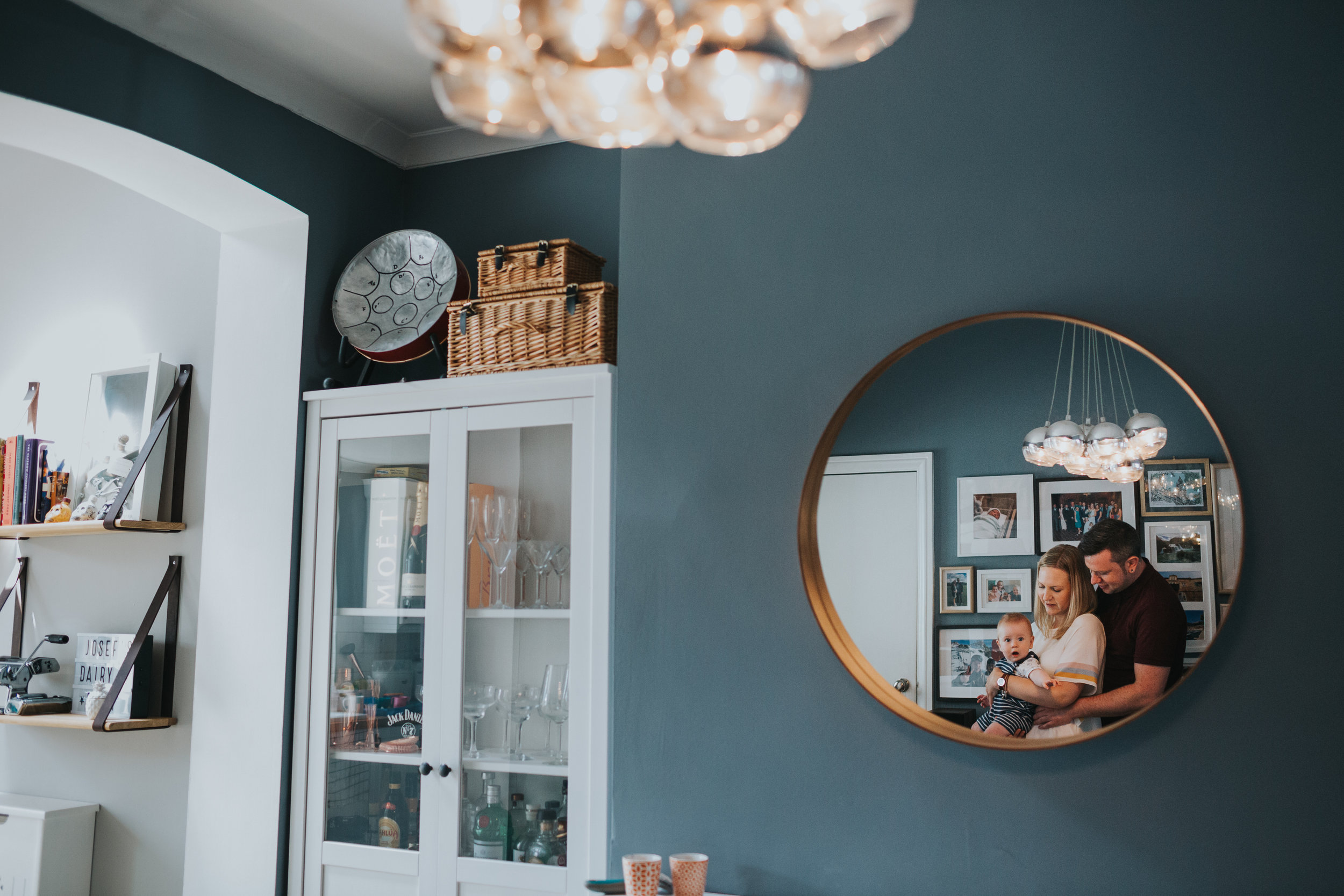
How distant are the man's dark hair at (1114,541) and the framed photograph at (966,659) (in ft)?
0.72

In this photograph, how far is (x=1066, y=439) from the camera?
5.82ft

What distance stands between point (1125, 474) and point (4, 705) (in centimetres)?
321

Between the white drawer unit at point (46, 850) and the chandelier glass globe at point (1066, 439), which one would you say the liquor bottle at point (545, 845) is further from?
the white drawer unit at point (46, 850)

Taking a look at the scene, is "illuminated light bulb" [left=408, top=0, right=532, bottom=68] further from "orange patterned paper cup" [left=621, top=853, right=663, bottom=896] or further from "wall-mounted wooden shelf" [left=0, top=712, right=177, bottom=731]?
"wall-mounted wooden shelf" [left=0, top=712, right=177, bottom=731]

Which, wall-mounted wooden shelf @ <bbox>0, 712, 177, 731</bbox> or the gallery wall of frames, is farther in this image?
wall-mounted wooden shelf @ <bbox>0, 712, 177, 731</bbox>

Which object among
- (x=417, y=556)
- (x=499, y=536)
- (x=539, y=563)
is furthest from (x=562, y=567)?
(x=417, y=556)

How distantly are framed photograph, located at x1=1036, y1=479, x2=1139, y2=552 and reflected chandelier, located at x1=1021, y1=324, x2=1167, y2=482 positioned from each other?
2 centimetres

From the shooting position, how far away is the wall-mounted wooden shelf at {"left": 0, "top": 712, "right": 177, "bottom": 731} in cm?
274

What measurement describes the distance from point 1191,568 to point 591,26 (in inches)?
52.1

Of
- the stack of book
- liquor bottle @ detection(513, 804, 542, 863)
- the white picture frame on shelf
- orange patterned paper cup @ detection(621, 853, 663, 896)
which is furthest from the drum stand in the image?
orange patterned paper cup @ detection(621, 853, 663, 896)

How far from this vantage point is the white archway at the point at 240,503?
2574 mm

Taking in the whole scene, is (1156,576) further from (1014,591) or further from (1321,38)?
(1321,38)

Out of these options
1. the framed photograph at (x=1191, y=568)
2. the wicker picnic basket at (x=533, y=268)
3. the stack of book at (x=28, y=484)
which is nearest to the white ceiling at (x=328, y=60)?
the wicker picnic basket at (x=533, y=268)

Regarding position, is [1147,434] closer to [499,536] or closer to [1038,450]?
[1038,450]
